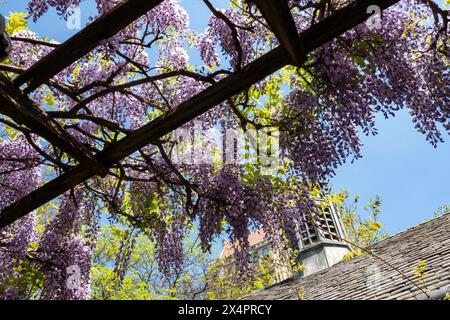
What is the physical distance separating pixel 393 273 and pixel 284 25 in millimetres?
5945

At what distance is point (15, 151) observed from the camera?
5.44 m

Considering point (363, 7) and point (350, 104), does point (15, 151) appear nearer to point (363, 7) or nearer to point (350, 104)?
point (350, 104)

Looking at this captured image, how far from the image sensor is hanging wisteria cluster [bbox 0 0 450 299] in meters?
3.48

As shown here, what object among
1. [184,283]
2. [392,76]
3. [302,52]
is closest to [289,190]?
[392,76]

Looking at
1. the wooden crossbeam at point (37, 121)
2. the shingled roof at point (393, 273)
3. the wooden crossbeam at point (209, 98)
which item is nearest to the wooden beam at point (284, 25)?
the wooden crossbeam at point (209, 98)

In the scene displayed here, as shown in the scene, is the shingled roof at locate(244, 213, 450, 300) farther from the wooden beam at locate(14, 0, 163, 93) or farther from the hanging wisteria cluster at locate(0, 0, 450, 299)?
the wooden beam at locate(14, 0, 163, 93)

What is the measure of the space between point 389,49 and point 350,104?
0.66 meters

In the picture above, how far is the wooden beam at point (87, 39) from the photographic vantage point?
2.11m

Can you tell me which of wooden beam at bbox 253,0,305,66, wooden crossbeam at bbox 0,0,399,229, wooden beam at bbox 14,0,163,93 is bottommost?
wooden beam at bbox 253,0,305,66

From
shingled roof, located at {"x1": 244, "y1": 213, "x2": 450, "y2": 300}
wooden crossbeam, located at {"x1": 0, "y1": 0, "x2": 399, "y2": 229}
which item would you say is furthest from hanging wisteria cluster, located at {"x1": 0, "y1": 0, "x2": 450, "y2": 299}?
shingled roof, located at {"x1": 244, "y1": 213, "x2": 450, "y2": 300}

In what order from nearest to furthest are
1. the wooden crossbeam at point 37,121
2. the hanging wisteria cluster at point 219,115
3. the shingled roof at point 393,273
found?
the wooden crossbeam at point 37,121
the hanging wisteria cluster at point 219,115
the shingled roof at point 393,273

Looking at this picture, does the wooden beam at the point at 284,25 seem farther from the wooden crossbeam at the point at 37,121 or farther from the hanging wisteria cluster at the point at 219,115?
the wooden crossbeam at the point at 37,121

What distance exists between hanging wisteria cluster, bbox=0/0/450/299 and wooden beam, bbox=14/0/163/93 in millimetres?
491

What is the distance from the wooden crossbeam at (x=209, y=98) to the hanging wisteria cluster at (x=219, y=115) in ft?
0.54
